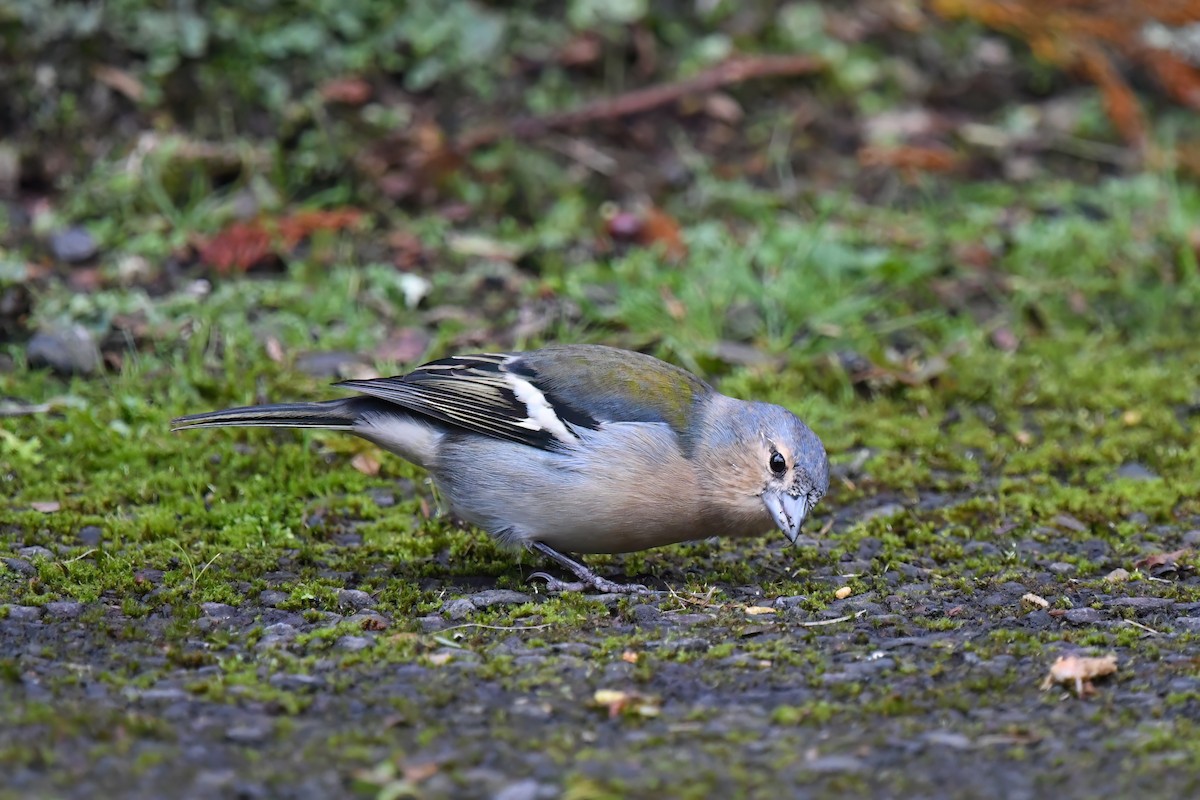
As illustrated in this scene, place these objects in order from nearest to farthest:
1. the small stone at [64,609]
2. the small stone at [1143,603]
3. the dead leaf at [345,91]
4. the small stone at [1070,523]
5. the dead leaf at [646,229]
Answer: the small stone at [64,609] < the small stone at [1143,603] < the small stone at [1070,523] < the dead leaf at [646,229] < the dead leaf at [345,91]

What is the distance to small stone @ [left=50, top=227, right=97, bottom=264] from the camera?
7238 mm

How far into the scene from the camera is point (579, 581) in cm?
492

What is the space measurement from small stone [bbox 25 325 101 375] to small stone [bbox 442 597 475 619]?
8.45 feet

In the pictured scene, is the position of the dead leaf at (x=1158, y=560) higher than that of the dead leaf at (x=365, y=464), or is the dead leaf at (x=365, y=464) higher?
the dead leaf at (x=365, y=464)

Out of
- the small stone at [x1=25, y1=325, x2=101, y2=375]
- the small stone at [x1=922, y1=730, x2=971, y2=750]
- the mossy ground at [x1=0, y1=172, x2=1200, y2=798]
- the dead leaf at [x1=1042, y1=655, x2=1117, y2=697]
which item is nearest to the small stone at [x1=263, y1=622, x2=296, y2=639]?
the mossy ground at [x1=0, y1=172, x2=1200, y2=798]

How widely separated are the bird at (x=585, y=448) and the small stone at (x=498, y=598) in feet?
0.48

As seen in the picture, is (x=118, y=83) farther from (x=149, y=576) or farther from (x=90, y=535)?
(x=149, y=576)

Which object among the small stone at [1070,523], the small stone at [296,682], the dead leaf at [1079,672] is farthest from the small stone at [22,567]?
the small stone at [1070,523]

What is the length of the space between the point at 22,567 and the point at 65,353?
6.14 ft

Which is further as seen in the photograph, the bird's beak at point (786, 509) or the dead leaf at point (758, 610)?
the bird's beak at point (786, 509)

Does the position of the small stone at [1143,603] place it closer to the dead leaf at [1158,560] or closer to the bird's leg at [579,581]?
the dead leaf at [1158,560]

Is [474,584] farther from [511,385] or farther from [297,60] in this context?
[297,60]

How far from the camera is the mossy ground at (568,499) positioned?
3.45 m

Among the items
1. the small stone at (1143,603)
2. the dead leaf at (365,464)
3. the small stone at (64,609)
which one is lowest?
the small stone at (1143,603)
